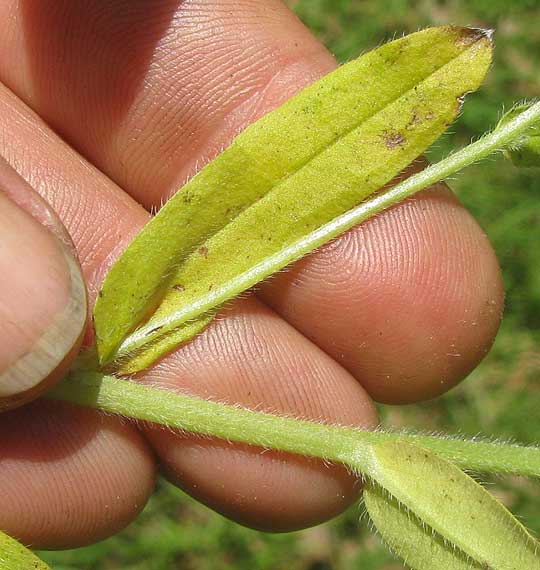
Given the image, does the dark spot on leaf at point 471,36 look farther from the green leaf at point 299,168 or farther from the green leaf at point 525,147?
the green leaf at point 525,147

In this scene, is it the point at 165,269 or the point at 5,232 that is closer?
the point at 5,232

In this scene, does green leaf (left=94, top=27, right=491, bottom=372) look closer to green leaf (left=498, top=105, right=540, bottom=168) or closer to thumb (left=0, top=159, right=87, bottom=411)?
green leaf (left=498, top=105, right=540, bottom=168)

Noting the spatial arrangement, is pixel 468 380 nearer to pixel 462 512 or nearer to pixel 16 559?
pixel 462 512

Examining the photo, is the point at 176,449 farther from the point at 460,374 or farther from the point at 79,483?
the point at 460,374

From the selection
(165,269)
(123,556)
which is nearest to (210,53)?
(165,269)

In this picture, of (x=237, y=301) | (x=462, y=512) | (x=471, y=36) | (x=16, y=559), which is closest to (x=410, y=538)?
(x=462, y=512)

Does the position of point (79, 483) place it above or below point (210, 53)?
below
